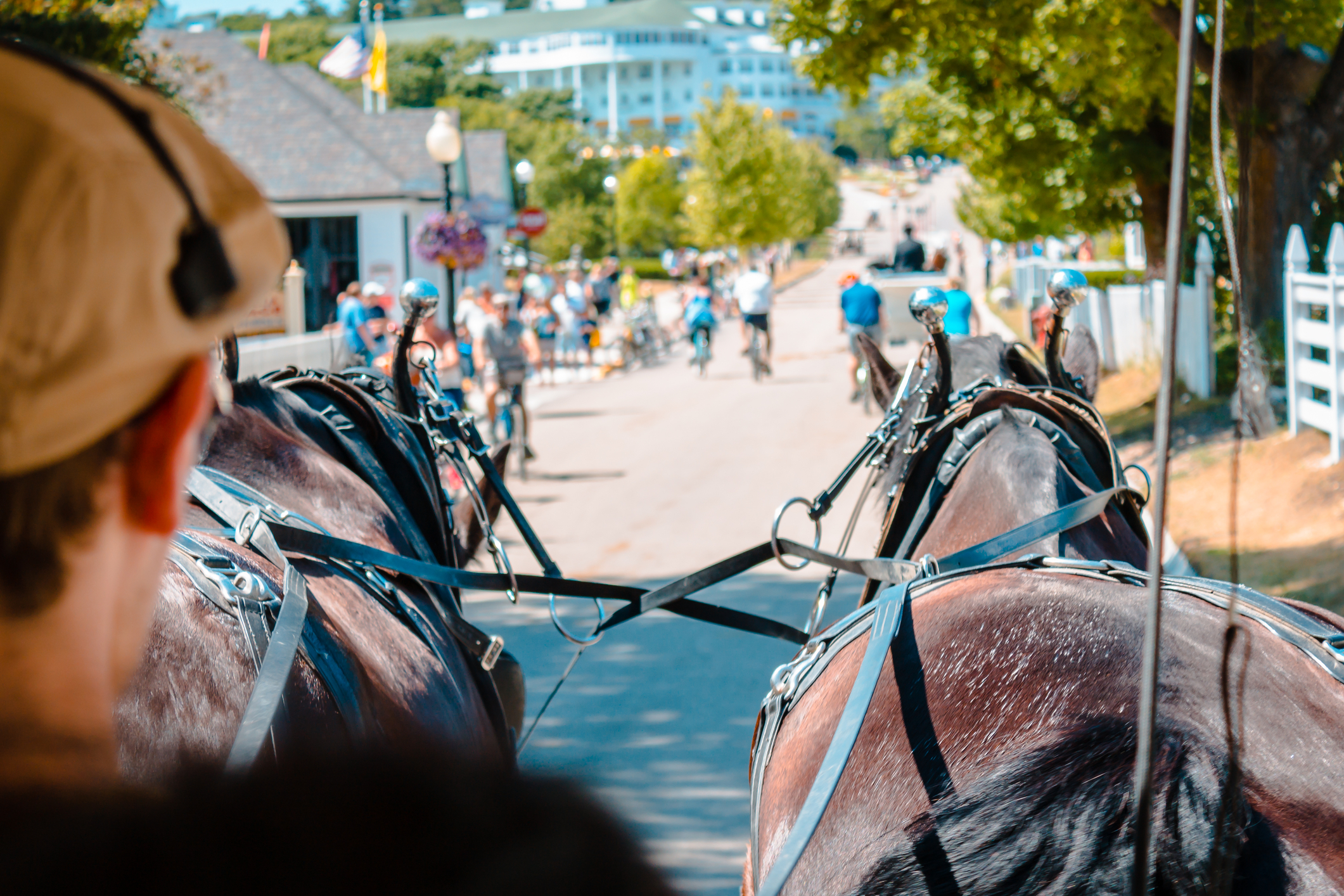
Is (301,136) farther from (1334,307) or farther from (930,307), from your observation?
(930,307)

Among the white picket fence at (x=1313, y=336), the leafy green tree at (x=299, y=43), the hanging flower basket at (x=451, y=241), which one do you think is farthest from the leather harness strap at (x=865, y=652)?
the leafy green tree at (x=299, y=43)

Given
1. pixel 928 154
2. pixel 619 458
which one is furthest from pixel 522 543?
pixel 928 154

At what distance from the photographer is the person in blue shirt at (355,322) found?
10.8 meters

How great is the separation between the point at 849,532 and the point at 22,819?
8.93 ft

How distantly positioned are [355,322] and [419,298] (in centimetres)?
940

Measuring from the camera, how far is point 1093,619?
1703 mm

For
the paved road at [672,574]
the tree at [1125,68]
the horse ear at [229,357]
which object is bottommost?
the paved road at [672,574]

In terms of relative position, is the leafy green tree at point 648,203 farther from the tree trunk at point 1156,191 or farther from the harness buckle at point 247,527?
the harness buckle at point 247,527

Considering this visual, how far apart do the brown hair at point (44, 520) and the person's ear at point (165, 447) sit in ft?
0.05

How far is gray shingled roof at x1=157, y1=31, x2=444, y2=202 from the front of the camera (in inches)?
1066

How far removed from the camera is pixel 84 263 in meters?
0.60

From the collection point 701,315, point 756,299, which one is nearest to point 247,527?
point 756,299

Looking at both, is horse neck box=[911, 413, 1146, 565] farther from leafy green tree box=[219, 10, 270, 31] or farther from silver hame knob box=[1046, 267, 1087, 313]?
leafy green tree box=[219, 10, 270, 31]

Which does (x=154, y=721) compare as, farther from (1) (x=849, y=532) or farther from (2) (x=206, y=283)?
(1) (x=849, y=532)
